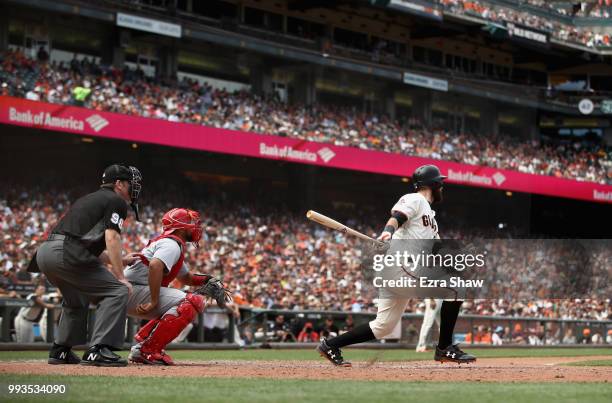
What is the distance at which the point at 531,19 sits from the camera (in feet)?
140

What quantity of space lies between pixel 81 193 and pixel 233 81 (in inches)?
388

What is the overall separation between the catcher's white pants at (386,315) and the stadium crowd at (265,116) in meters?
17.1

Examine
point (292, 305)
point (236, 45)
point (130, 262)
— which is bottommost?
point (292, 305)

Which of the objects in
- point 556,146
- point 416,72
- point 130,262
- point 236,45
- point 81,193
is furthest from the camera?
point 556,146

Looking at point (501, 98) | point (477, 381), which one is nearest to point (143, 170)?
point (501, 98)

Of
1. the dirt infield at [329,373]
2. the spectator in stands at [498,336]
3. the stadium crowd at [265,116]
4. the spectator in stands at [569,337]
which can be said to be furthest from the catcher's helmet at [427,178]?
the stadium crowd at [265,116]

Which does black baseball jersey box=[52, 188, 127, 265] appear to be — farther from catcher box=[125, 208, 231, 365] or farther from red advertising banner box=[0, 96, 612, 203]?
red advertising banner box=[0, 96, 612, 203]

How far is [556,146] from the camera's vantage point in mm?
45375

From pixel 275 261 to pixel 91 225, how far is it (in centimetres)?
1807

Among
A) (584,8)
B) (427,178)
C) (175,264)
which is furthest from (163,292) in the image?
(584,8)

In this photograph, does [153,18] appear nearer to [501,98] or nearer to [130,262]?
[501,98]

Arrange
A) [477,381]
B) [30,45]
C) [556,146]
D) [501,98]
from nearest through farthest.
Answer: [477,381] < [30,45] < [501,98] < [556,146]

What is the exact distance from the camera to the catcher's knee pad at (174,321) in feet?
27.0

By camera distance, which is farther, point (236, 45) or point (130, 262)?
point (236, 45)
